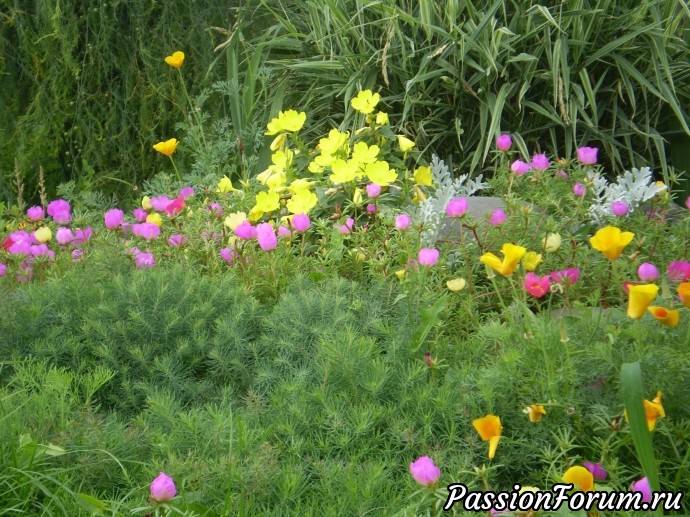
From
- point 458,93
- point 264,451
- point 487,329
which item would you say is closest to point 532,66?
point 458,93

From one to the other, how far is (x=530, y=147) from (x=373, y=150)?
1.37 metres

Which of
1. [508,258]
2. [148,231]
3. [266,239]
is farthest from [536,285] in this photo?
[148,231]

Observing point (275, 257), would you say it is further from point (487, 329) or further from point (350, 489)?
point (350, 489)

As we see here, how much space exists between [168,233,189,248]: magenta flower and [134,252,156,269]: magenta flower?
87mm

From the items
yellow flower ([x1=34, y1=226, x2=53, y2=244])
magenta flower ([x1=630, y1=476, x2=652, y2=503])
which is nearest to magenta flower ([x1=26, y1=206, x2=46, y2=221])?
yellow flower ([x1=34, y1=226, x2=53, y2=244])

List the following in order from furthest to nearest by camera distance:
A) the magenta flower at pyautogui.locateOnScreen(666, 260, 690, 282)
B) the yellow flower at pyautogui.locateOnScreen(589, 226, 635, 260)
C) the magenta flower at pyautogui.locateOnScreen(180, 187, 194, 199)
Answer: the magenta flower at pyautogui.locateOnScreen(180, 187, 194, 199) < the magenta flower at pyautogui.locateOnScreen(666, 260, 690, 282) < the yellow flower at pyautogui.locateOnScreen(589, 226, 635, 260)

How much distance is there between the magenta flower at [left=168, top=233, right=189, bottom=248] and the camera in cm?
277

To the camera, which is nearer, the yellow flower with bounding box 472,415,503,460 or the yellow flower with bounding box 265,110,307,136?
the yellow flower with bounding box 472,415,503,460

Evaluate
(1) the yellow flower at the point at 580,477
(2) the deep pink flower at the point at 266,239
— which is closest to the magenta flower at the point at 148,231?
(2) the deep pink flower at the point at 266,239

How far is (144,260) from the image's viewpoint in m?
2.69

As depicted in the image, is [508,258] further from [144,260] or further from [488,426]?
[144,260]

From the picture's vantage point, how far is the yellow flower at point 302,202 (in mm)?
2889

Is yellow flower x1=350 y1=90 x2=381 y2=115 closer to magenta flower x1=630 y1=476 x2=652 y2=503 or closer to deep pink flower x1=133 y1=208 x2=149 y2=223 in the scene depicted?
deep pink flower x1=133 y1=208 x2=149 y2=223

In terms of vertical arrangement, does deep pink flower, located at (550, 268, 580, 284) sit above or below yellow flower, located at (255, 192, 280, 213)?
above
